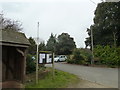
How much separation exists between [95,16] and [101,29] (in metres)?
3.62

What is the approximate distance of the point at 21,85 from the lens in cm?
702

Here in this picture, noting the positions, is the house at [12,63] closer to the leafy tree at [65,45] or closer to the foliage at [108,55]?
the foliage at [108,55]

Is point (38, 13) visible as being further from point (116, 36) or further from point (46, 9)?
point (116, 36)

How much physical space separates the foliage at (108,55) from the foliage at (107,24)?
545 centimetres

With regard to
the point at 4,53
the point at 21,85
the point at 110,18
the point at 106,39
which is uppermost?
the point at 110,18

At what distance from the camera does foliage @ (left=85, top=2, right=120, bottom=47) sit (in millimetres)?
25656

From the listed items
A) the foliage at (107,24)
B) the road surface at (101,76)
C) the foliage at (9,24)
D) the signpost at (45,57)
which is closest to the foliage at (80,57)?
the foliage at (107,24)

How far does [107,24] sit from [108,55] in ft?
29.2

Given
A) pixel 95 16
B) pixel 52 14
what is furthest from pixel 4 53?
pixel 95 16

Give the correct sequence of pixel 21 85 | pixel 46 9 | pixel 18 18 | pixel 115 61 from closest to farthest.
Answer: pixel 21 85, pixel 46 9, pixel 115 61, pixel 18 18

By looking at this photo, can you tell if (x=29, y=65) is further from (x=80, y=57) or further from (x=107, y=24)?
(x=107, y=24)

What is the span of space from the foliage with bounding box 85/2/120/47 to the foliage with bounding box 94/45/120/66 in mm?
5448

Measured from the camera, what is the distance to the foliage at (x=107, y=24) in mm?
25656

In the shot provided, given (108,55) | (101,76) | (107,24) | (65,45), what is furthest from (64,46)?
(101,76)
